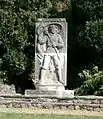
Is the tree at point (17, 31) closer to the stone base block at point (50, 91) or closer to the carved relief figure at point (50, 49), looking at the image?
the carved relief figure at point (50, 49)

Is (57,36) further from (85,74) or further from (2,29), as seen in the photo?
(2,29)

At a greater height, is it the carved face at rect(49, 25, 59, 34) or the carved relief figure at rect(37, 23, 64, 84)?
the carved face at rect(49, 25, 59, 34)

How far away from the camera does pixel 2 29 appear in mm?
17906

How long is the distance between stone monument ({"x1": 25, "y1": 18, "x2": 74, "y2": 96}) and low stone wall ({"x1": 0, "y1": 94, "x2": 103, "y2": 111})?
84 centimetres

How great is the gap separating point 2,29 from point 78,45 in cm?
383

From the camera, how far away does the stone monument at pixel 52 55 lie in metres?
14.6

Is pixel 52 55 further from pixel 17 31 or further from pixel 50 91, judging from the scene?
pixel 17 31

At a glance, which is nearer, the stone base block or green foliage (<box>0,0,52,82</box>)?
the stone base block

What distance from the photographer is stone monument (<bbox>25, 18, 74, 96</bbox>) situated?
14602 mm

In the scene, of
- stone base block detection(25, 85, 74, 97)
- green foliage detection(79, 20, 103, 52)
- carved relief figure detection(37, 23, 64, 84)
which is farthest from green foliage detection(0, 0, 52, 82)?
stone base block detection(25, 85, 74, 97)

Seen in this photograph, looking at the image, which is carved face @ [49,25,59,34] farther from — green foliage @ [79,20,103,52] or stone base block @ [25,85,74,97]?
green foliage @ [79,20,103,52]

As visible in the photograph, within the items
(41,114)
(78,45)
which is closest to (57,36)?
(41,114)

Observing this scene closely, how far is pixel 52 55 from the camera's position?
14625mm

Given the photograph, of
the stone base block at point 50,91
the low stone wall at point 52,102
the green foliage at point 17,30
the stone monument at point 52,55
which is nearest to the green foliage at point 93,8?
the green foliage at point 17,30
